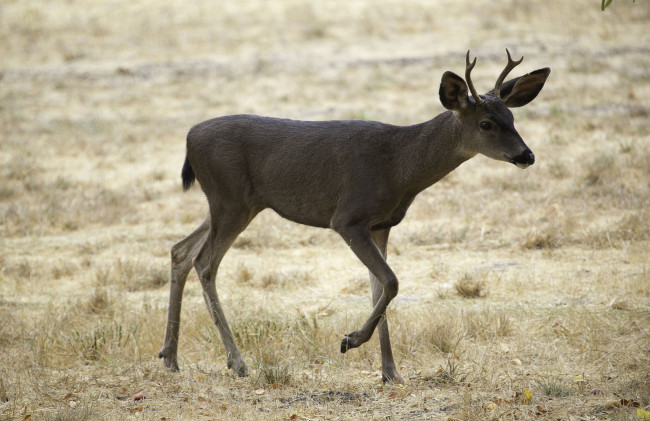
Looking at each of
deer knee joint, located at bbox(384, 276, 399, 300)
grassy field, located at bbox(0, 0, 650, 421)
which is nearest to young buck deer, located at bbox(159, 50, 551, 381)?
deer knee joint, located at bbox(384, 276, 399, 300)

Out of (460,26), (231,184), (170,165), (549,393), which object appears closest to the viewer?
(549,393)

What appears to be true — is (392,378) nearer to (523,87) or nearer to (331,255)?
(523,87)

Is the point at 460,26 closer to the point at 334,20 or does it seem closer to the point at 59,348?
the point at 334,20

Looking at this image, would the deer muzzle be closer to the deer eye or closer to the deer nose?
the deer nose

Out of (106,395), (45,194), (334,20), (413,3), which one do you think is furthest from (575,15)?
(106,395)

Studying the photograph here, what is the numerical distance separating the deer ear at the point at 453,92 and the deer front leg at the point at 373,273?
3.54 feet

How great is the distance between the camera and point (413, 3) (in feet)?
89.9

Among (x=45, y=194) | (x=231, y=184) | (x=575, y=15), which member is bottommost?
(x=45, y=194)

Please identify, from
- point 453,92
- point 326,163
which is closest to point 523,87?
point 453,92

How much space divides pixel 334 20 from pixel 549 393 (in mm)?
22323

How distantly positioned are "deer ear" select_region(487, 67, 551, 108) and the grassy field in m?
1.91

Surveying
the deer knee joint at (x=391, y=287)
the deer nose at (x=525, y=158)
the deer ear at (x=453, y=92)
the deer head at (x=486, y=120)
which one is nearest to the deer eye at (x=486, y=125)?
the deer head at (x=486, y=120)

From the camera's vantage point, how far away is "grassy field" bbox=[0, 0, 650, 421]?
554 centimetres

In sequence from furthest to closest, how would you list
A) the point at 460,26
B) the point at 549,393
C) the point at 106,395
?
1. the point at 460,26
2. the point at 106,395
3. the point at 549,393
